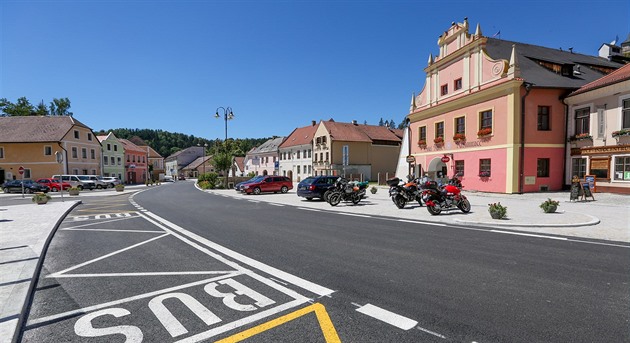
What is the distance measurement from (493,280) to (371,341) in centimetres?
276

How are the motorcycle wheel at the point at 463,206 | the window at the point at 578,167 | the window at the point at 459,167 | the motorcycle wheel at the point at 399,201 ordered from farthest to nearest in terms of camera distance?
1. the window at the point at 459,167
2. the window at the point at 578,167
3. the motorcycle wheel at the point at 399,201
4. the motorcycle wheel at the point at 463,206

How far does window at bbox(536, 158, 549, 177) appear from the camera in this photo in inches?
827

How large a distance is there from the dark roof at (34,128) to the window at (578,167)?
188 feet

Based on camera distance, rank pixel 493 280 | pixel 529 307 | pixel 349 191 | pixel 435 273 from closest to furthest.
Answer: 1. pixel 529 307
2. pixel 493 280
3. pixel 435 273
4. pixel 349 191

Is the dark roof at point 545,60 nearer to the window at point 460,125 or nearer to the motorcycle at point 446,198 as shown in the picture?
the window at point 460,125

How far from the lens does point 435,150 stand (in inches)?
1105

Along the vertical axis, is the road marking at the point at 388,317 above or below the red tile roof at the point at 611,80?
below

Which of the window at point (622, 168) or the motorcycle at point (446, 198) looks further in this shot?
the window at point (622, 168)

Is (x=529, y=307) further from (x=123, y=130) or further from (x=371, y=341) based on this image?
(x=123, y=130)

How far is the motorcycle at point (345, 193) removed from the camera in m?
16.3

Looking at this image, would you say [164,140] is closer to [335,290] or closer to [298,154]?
[298,154]

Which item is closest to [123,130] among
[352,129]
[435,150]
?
[352,129]

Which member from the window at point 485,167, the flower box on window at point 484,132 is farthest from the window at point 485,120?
the window at point 485,167

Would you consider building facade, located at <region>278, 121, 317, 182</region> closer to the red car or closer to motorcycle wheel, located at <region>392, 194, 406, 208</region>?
the red car
